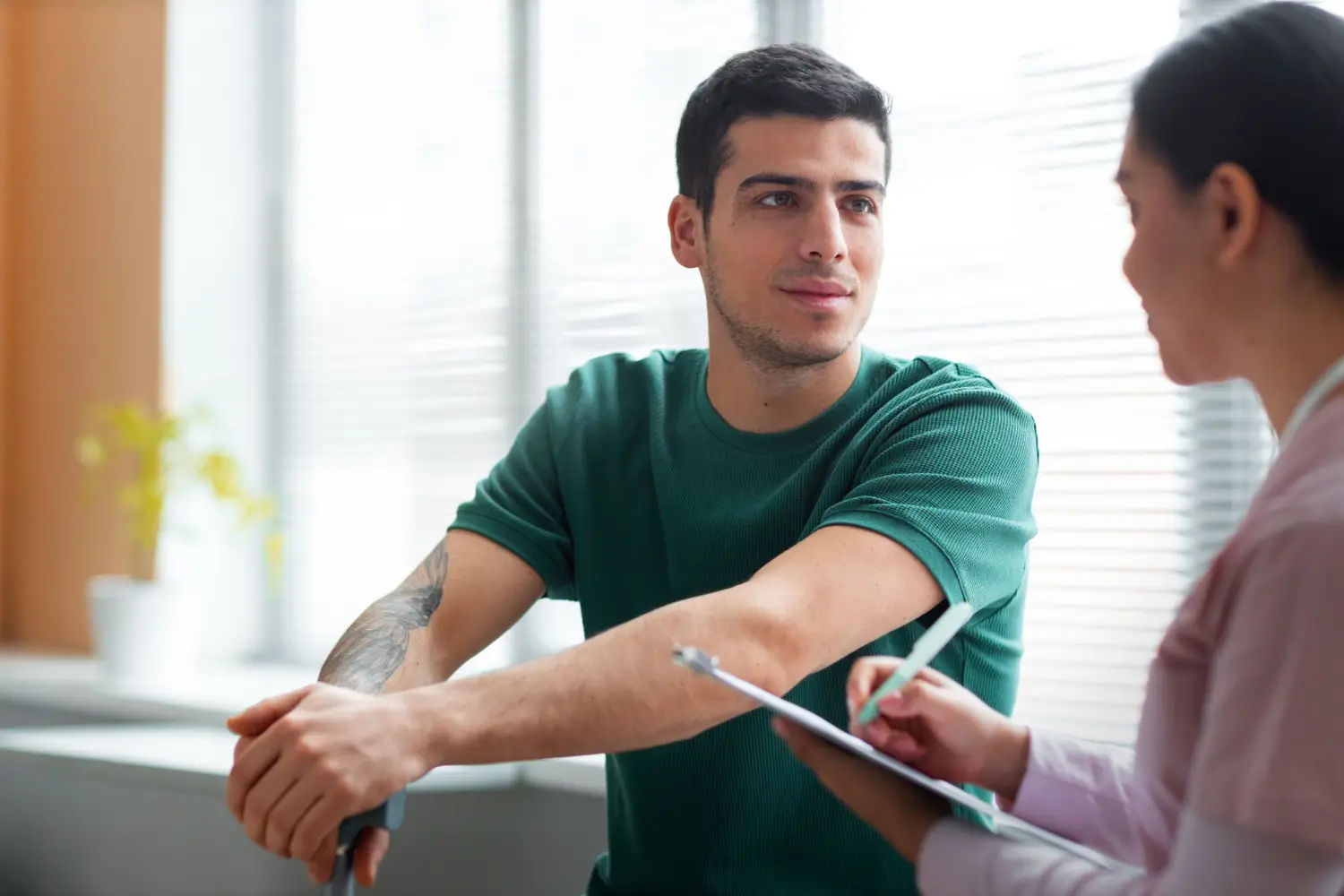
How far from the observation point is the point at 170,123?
3039 millimetres

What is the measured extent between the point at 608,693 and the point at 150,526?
81.9 inches

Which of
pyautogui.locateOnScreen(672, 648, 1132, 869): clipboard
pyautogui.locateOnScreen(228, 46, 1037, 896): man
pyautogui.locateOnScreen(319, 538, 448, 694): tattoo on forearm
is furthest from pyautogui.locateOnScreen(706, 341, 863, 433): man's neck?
pyautogui.locateOnScreen(672, 648, 1132, 869): clipboard

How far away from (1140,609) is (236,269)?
2.39 meters

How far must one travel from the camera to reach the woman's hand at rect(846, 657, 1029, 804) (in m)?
0.98

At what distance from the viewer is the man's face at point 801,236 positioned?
147 cm

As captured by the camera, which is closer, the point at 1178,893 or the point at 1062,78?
the point at 1178,893

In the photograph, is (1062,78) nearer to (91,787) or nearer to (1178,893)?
(1178,893)

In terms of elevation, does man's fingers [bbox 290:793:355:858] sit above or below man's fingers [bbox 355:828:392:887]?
above

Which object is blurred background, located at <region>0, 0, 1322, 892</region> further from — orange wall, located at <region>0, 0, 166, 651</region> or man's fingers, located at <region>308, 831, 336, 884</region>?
man's fingers, located at <region>308, 831, 336, 884</region>

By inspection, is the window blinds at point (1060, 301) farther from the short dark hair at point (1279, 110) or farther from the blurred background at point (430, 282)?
the short dark hair at point (1279, 110)

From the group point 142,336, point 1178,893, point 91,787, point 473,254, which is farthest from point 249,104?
point 1178,893

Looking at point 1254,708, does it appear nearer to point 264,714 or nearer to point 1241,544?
point 1241,544

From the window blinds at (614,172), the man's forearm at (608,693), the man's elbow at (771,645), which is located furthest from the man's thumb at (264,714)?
the window blinds at (614,172)

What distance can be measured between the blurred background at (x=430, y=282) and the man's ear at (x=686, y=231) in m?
0.56
